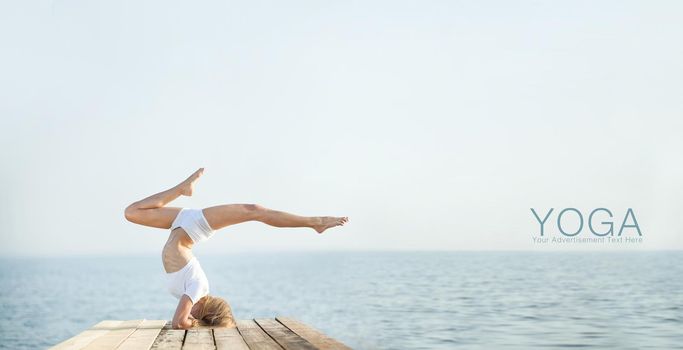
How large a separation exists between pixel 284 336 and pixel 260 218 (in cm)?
62

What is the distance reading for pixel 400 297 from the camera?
22562 mm

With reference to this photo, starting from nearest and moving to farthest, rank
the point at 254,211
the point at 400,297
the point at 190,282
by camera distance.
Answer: the point at 254,211
the point at 190,282
the point at 400,297

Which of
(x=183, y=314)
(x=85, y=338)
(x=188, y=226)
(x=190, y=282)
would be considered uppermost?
(x=188, y=226)

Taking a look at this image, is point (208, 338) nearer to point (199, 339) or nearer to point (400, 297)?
point (199, 339)

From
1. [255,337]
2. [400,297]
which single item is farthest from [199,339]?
[400,297]

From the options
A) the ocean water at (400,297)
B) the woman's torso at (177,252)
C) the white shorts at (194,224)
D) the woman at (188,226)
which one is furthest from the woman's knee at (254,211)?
the ocean water at (400,297)

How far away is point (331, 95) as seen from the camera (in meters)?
21.9

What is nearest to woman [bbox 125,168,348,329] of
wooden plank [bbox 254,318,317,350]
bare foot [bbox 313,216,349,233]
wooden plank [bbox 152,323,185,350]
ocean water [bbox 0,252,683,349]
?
bare foot [bbox 313,216,349,233]

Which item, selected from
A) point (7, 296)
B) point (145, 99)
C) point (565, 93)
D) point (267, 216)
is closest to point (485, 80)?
point (565, 93)

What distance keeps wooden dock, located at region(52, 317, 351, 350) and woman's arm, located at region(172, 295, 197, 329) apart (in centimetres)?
5

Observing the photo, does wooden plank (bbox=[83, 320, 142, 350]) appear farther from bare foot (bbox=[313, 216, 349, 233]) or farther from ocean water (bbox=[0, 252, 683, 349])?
ocean water (bbox=[0, 252, 683, 349])

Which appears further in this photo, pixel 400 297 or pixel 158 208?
pixel 400 297

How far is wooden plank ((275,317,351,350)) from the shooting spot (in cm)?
338

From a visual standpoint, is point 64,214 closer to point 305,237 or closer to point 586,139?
point 305,237
